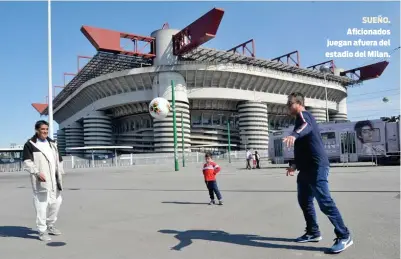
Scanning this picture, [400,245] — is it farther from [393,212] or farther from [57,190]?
[57,190]

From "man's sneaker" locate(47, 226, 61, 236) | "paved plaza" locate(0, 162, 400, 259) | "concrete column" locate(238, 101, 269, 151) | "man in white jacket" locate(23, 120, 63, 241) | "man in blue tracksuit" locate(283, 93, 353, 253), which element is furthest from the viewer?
"concrete column" locate(238, 101, 269, 151)

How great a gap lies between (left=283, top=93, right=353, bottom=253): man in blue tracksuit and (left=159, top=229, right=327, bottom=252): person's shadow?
0.27 meters

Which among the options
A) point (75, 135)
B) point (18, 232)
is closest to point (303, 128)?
point (18, 232)

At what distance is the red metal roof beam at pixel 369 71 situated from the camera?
6079 cm

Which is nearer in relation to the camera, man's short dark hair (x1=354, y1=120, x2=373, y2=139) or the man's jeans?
the man's jeans

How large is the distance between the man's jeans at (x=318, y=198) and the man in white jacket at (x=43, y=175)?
3680 millimetres

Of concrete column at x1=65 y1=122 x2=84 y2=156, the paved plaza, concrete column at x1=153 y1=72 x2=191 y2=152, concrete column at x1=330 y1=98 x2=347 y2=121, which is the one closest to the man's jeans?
the paved plaza

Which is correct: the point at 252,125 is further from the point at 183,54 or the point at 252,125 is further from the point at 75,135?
the point at 75,135

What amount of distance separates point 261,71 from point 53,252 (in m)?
48.9

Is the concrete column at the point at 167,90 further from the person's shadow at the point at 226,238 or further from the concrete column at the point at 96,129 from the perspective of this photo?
the person's shadow at the point at 226,238

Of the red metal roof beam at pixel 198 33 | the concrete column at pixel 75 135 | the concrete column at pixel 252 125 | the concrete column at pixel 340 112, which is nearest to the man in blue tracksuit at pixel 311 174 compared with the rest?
the red metal roof beam at pixel 198 33

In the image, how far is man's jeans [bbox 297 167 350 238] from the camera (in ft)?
14.0

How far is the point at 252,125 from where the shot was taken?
52.4 metres

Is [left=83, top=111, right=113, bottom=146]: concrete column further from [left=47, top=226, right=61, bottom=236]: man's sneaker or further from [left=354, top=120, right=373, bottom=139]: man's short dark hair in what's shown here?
[left=47, top=226, right=61, bottom=236]: man's sneaker
